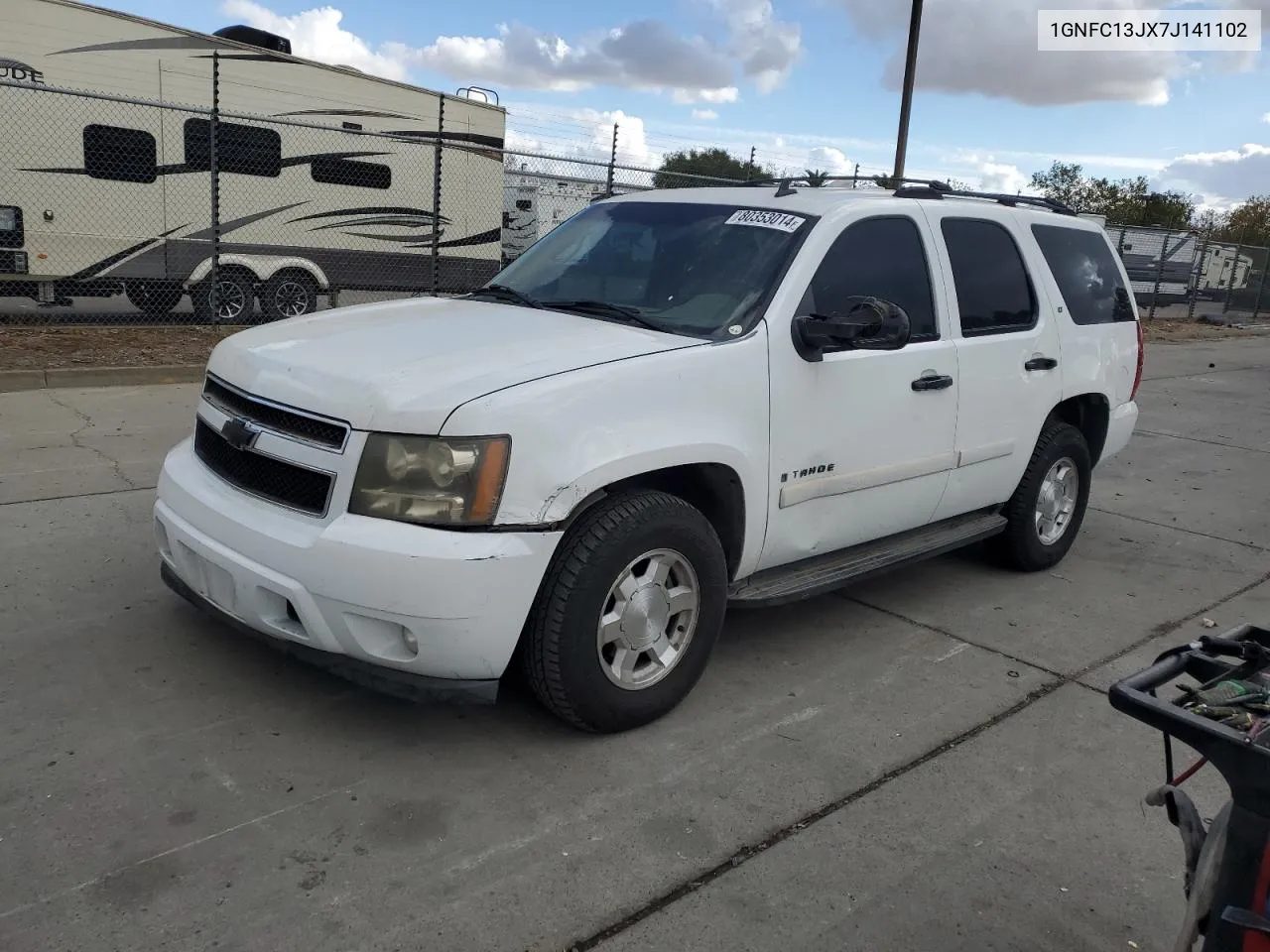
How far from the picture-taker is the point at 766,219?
162 inches

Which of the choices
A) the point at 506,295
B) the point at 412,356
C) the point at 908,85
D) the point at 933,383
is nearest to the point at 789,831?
the point at 412,356

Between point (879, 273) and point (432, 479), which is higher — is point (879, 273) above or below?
above

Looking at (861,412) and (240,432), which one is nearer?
(240,432)

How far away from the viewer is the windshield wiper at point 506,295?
13.8 ft

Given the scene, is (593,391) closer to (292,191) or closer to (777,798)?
(777,798)

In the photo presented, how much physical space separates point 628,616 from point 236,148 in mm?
11404

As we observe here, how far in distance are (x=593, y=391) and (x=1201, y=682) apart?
1.80m

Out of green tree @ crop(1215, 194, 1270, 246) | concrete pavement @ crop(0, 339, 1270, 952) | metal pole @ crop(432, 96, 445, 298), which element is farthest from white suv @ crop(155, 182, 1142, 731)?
green tree @ crop(1215, 194, 1270, 246)

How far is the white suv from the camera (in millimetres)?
3037

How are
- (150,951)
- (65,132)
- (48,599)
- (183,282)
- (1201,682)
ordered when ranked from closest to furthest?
(1201,682) < (150,951) < (48,599) < (65,132) < (183,282)

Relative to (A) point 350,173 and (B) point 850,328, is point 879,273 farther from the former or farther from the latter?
(A) point 350,173

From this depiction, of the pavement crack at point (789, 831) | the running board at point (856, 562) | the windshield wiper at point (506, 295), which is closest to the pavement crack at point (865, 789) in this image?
the pavement crack at point (789, 831)

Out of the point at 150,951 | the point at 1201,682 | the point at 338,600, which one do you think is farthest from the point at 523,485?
the point at 1201,682

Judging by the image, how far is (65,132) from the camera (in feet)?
37.7
